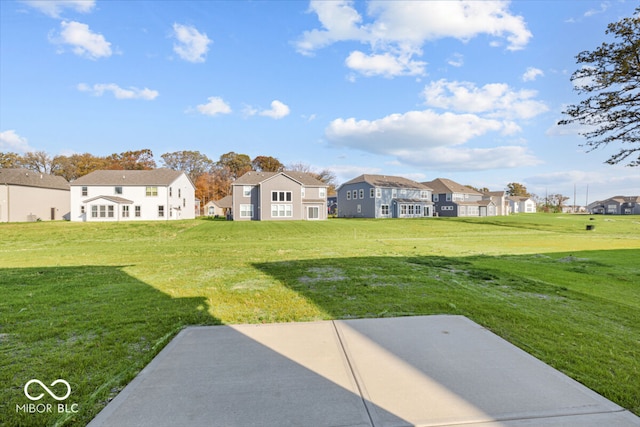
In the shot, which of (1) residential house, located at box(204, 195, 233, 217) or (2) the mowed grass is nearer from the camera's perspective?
(2) the mowed grass

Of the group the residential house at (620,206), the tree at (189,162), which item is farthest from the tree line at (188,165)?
the residential house at (620,206)

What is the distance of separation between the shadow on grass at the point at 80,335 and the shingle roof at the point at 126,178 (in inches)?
1491

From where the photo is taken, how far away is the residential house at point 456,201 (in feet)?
200

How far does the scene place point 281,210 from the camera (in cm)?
4175

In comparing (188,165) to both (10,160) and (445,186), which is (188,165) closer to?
(10,160)

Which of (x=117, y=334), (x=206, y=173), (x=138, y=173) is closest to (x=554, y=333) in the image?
(x=117, y=334)

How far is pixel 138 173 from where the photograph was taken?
141ft

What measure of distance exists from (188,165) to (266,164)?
18.6m

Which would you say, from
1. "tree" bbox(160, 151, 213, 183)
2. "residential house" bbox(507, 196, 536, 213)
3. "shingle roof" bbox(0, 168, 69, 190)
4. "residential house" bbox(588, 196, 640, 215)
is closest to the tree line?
"tree" bbox(160, 151, 213, 183)

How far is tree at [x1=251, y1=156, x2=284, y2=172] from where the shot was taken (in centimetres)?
7938

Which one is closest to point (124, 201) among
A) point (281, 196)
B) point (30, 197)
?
point (30, 197)

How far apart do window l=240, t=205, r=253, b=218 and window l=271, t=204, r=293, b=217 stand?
126 inches

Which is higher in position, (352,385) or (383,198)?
(383,198)

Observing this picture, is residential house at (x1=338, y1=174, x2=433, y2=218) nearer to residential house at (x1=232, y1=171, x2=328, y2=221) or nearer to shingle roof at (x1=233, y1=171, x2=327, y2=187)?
shingle roof at (x1=233, y1=171, x2=327, y2=187)
